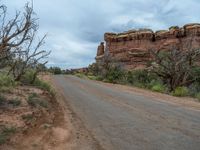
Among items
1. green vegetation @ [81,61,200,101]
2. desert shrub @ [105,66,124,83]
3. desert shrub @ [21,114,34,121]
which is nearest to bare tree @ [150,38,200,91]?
green vegetation @ [81,61,200,101]

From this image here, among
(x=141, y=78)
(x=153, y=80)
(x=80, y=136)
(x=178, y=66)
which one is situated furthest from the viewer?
(x=141, y=78)

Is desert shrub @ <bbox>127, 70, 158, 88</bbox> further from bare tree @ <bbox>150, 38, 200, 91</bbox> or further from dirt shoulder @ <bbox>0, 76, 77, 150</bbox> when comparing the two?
dirt shoulder @ <bbox>0, 76, 77, 150</bbox>

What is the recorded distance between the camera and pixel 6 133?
800 centimetres

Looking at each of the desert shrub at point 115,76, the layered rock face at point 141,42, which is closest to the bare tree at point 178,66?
the desert shrub at point 115,76

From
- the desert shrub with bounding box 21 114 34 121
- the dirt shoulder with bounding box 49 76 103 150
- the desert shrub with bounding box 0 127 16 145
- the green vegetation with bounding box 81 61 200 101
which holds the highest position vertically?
the green vegetation with bounding box 81 61 200 101

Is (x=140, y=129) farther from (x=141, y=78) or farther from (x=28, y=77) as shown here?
(x=141, y=78)

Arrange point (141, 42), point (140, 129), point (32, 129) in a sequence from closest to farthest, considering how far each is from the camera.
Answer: point (32, 129) → point (140, 129) → point (141, 42)

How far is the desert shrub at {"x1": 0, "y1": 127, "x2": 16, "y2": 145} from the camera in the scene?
7.31 metres

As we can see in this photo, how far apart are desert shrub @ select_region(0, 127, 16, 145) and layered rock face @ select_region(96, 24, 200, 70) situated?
61077 millimetres

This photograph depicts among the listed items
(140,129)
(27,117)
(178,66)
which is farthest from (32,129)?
(178,66)

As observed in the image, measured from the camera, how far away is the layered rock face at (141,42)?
71688 mm

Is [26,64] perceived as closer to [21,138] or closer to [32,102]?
[32,102]

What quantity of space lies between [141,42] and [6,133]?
74.6 meters

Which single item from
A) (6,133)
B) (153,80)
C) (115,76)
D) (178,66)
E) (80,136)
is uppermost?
(178,66)
